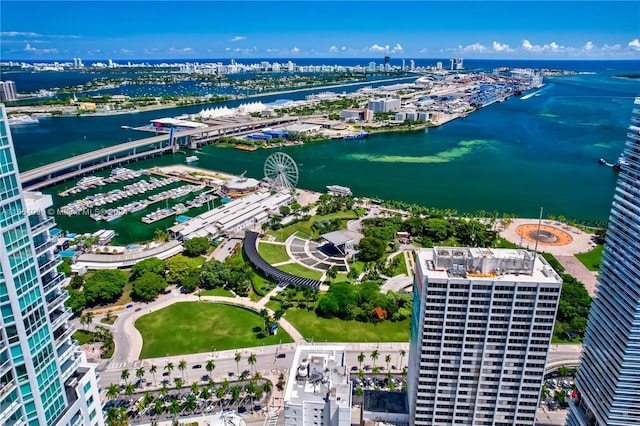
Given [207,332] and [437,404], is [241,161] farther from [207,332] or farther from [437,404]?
[437,404]

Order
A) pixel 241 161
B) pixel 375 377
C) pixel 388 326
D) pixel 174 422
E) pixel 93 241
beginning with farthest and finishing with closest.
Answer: pixel 241 161, pixel 93 241, pixel 388 326, pixel 375 377, pixel 174 422

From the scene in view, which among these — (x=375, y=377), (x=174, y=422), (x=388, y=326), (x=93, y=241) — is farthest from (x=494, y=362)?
(x=93, y=241)

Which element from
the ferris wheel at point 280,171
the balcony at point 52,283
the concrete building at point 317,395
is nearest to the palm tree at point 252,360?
the concrete building at point 317,395

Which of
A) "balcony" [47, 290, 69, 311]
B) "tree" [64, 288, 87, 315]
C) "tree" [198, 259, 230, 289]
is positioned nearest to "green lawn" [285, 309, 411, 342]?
"tree" [198, 259, 230, 289]

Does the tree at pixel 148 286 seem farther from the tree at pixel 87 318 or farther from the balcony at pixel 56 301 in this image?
the balcony at pixel 56 301

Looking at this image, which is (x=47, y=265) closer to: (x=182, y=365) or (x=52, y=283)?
(x=52, y=283)

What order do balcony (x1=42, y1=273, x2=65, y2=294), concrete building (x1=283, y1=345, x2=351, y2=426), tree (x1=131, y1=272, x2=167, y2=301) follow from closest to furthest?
1. balcony (x1=42, y1=273, x2=65, y2=294)
2. concrete building (x1=283, y1=345, x2=351, y2=426)
3. tree (x1=131, y1=272, x2=167, y2=301)

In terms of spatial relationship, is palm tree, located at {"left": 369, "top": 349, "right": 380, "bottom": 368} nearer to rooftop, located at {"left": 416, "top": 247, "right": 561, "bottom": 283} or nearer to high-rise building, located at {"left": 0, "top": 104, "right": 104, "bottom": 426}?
rooftop, located at {"left": 416, "top": 247, "right": 561, "bottom": 283}

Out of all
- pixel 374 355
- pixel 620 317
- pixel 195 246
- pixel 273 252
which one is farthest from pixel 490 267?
pixel 195 246
